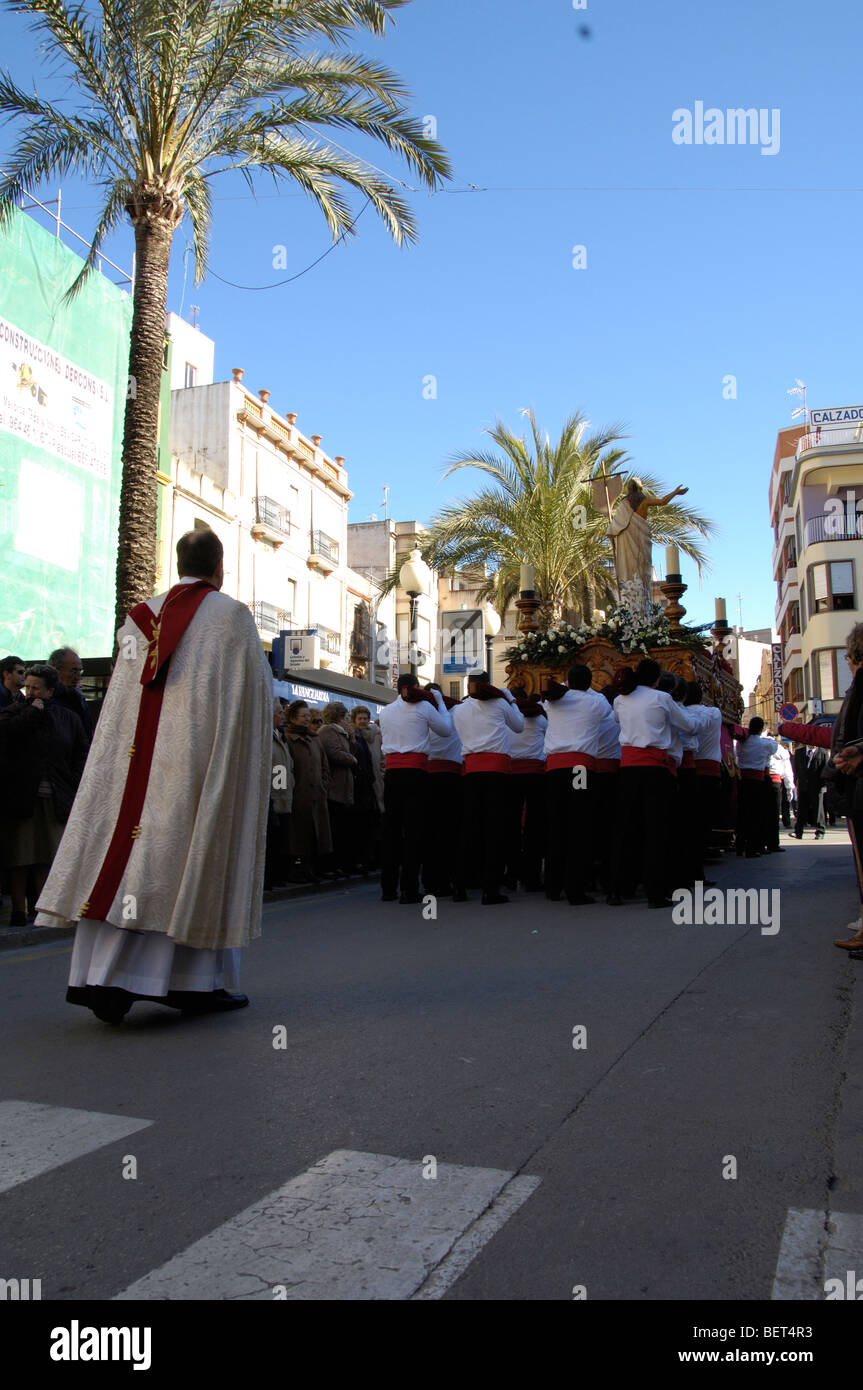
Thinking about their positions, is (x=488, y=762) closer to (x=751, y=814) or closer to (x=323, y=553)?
(x=751, y=814)

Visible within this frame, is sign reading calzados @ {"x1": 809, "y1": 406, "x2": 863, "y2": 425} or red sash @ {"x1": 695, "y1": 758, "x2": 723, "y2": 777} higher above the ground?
sign reading calzados @ {"x1": 809, "y1": 406, "x2": 863, "y2": 425}

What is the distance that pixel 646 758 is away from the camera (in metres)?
9.45

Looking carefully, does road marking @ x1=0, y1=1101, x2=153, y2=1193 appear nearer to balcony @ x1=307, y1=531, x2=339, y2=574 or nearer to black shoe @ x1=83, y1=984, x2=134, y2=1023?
black shoe @ x1=83, y1=984, x2=134, y2=1023

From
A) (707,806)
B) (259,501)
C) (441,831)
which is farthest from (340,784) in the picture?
(259,501)

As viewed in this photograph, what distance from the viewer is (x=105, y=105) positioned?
43.3ft

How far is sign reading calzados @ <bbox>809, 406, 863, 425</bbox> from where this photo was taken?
5094 centimetres

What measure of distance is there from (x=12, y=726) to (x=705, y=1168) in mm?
6437

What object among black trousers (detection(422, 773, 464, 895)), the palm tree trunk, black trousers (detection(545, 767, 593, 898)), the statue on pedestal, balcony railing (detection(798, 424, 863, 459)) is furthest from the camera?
balcony railing (detection(798, 424, 863, 459))

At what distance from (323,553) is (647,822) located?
28418 mm

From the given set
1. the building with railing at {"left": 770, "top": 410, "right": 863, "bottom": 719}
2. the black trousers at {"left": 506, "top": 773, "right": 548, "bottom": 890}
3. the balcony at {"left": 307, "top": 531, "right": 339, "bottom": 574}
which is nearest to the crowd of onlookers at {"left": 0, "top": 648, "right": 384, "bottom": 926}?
the black trousers at {"left": 506, "top": 773, "right": 548, "bottom": 890}

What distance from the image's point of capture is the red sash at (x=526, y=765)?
1102cm

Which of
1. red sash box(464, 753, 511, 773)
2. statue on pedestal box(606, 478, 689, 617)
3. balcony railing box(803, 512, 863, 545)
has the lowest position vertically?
red sash box(464, 753, 511, 773)

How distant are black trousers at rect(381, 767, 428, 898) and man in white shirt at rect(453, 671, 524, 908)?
16.2 inches
